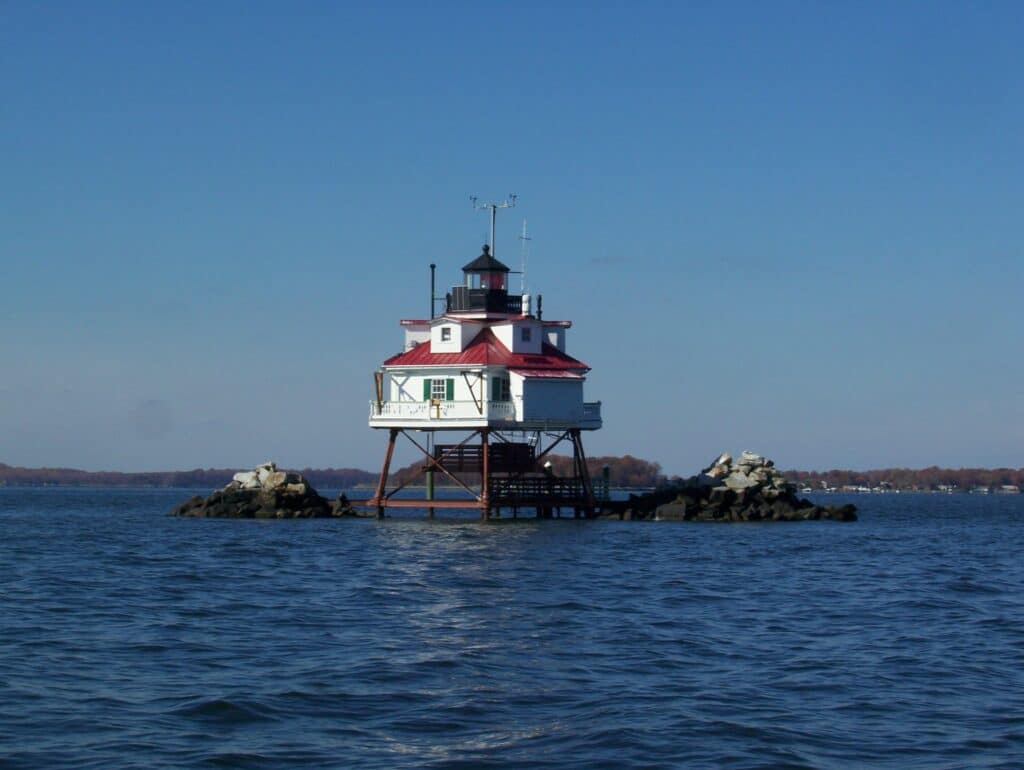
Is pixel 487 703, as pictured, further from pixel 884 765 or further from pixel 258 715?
pixel 884 765

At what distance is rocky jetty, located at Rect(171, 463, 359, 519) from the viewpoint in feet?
Answer: 213

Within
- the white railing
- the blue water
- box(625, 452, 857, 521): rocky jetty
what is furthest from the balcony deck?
the blue water

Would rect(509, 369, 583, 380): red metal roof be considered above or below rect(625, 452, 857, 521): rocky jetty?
above

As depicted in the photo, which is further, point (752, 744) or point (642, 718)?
point (642, 718)

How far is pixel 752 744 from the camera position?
17.6 meters

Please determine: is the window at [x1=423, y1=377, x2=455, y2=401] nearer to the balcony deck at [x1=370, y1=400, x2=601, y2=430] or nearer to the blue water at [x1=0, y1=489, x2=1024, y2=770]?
the balcony deck at [x1=370, y1=400, x2=601, y2=430]

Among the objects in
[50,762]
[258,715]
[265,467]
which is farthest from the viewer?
[265,467]

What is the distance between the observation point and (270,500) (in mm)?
65688

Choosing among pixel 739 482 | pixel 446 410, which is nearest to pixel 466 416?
pixel 446 410

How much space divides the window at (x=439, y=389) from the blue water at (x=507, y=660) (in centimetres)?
1311

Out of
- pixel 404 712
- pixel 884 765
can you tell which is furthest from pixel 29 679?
pixel 884 765

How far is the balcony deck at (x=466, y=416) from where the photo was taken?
55.0 metres

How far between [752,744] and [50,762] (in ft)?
26.5

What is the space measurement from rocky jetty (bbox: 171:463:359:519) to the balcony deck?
24.8ft
